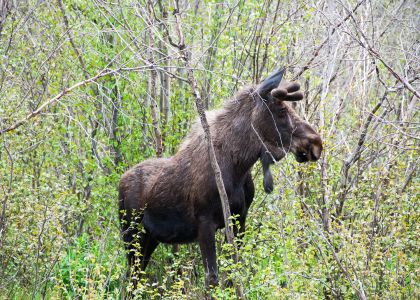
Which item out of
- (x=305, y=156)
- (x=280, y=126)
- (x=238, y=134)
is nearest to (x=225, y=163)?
(x=238, y=134)

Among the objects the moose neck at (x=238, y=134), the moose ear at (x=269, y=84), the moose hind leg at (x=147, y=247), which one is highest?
the moose ear at (x=269, y=84)

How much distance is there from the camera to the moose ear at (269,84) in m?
8.25

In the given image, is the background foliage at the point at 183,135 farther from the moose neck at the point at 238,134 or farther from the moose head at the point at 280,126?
the moose neck at the point at 238,134

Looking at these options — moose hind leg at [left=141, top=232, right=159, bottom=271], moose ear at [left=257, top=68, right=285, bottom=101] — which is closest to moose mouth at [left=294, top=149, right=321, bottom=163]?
moose ear at [left=257, top=68, right=285, bottom=101]

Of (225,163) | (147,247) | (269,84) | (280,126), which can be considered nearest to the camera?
(269,84)

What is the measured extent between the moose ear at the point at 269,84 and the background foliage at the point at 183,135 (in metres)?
0.73

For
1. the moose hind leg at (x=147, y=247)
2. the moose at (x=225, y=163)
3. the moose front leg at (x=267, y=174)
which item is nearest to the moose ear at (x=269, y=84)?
the moose at (x=225, y=163)

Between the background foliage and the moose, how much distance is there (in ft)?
0.97

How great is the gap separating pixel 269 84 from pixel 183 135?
2.25 m

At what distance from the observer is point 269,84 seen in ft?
27.3

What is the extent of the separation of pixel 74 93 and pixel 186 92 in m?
2.22

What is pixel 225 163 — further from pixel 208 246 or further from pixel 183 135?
pixel 183 135

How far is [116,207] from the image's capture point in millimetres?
10164

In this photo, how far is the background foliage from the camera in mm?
7207
